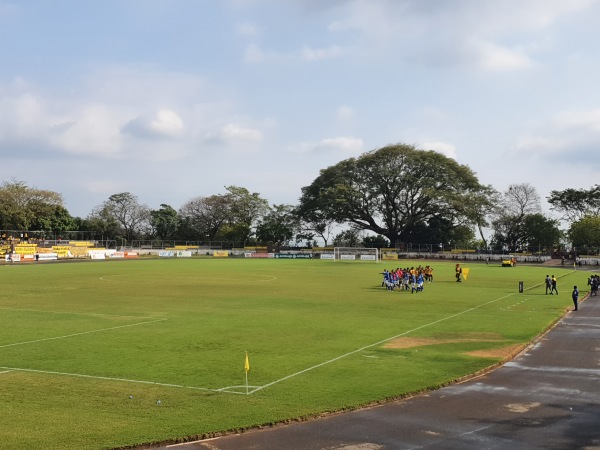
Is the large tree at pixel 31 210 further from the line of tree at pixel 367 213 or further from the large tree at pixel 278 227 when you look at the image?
the large tree at pixel 278 227

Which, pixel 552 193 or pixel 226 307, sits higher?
pixel 552 193

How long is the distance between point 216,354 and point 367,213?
111 meters

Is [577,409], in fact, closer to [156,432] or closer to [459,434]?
[459,434]

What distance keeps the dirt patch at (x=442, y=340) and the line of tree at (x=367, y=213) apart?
296 ft

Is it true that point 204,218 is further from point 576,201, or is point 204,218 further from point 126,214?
point 576,201

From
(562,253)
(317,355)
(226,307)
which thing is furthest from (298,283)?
(562,253)

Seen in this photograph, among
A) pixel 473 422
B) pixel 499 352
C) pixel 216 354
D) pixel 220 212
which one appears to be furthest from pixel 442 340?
pixel 220 212

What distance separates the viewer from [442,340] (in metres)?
22.7

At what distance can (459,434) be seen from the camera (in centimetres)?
1199

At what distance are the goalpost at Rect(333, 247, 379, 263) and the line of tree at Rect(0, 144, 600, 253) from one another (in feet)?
42.1

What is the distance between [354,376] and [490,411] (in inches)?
169

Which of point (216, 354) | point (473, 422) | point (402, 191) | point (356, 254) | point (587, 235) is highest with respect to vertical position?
point (402, 191)

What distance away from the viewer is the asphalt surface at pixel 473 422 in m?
11.4

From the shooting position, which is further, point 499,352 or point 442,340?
point 442,340
